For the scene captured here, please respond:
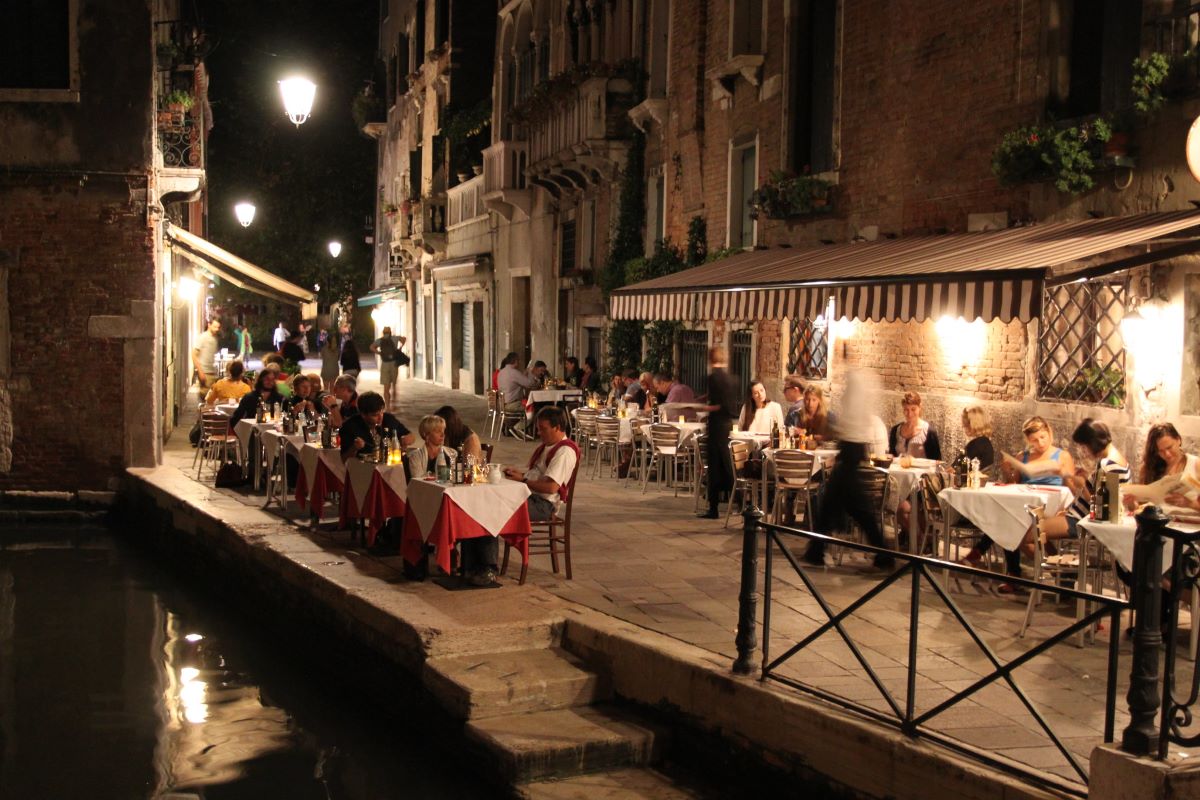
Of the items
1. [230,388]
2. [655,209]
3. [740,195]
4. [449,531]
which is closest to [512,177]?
[655,209]

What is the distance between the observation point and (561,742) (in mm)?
6434

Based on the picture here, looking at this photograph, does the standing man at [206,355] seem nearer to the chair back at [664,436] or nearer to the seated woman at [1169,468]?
the chair back at [664,436]

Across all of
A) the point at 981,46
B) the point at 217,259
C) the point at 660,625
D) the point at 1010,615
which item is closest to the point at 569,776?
the point at 660,625

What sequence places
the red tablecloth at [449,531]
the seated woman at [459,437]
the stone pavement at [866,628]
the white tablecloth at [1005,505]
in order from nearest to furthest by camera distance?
the stone pavement at [866,628]
the white tablecloth at [1005,505]
the red tablecloth at [449,531]
the seated woman at [459,437]

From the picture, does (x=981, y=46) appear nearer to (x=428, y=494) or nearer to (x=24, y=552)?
(x=428, y=494)

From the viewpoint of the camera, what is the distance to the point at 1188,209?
8375 millimetres

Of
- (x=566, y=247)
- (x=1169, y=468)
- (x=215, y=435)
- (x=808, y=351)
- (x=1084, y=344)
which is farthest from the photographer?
(x=566, y=247)

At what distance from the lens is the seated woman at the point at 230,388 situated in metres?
15.0

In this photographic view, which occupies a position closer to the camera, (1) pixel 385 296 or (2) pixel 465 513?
(2) pixel 465 513

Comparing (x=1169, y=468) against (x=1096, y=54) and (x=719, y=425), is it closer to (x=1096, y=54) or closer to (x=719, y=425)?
(x=1096, y=54)

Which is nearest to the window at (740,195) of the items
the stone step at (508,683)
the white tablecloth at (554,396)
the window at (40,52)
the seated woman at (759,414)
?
the white tablecloth at (554,396)

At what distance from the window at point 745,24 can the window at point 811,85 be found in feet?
4.09

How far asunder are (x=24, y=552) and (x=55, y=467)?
191cm

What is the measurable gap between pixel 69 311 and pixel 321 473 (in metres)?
5.54
